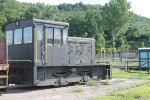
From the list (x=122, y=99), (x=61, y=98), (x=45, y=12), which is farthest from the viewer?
(x=45, y=12)

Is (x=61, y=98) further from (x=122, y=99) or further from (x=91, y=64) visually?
(x=91, y=64)

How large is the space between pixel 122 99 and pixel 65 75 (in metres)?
5.86

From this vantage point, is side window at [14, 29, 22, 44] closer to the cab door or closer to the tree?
the cab door

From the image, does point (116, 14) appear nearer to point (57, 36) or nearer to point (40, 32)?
point (57, 36)

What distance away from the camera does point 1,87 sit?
529 inches

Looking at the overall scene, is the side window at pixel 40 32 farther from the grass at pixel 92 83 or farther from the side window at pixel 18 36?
the grass at pixel 92 83

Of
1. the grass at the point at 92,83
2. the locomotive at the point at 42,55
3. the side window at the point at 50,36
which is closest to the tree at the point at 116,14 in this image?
the locomotive at the point at 42,55

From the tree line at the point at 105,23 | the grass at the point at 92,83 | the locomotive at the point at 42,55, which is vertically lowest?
the grass at the point at 92,83

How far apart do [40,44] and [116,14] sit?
41.5 meters

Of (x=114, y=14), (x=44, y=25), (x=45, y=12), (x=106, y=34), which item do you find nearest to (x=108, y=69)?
(x=44, y=25)

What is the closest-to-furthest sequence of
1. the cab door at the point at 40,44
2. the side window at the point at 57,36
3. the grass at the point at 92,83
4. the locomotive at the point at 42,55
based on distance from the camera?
the locomotive at the point at 42,55
the cab door at the point at 40,44
the side window at the point at 57,36
the grass at the point at 92,83

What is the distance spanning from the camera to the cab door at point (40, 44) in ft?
51.2

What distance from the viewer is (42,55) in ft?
52.0

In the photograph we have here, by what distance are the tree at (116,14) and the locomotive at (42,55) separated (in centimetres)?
3868
